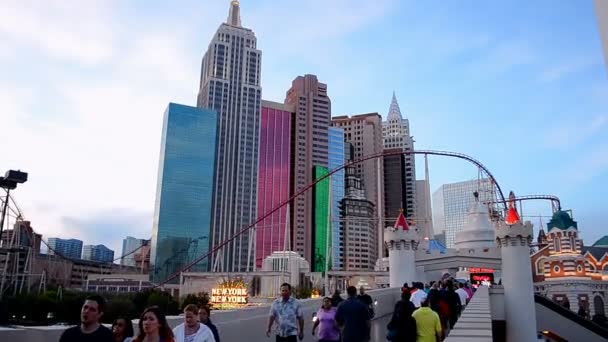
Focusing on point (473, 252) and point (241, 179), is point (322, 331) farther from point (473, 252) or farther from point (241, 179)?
point (241, 179)

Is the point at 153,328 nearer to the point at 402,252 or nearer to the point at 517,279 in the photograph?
the point at 402,252

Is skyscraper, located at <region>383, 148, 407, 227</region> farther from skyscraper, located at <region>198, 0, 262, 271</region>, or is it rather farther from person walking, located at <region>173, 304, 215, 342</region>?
person walking, located at <region>173, 304, 215, 342</region>

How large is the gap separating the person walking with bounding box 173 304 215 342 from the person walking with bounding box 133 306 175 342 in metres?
0.61

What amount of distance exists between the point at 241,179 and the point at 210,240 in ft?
64.5

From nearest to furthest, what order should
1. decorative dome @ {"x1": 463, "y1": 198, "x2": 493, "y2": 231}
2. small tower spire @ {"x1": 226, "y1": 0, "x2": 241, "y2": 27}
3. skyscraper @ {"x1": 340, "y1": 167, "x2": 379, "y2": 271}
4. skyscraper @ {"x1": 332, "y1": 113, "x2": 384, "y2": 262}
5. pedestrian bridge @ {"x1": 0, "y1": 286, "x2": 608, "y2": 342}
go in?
pedestrian bridge @ {"x1": 0, "y1": 286, "x2": 608, "y2": 342} < decorative dome @ {"x1": 463, "y1": 198, "x2": 493, "y2": 231} < skyscraper @ {"x1": 340, "y1": 167, "x2": 379, "y2": 271} < small tower spire @ {"x1": 226, "y1": 0, "x2": 241, "y2": 27} < skyscraper @ {"x1": 332, "y1": 113, "x2": 384, "y2": 262}

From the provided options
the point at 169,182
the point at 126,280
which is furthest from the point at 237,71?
the point at 126,280

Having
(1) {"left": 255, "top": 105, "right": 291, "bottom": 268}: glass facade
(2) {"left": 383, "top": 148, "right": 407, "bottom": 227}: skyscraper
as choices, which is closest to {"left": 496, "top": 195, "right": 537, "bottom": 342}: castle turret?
(1) {"left": 255, "top": 105, "right": 291, "bottom": 268}: glass facade

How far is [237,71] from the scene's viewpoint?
151625 millimetres

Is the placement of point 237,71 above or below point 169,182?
above

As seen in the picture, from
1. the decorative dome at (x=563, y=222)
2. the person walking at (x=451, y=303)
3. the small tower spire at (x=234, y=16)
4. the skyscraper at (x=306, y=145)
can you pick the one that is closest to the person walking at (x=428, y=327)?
the person walking at (x=451, y=303)

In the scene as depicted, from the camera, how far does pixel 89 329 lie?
502 centimetres

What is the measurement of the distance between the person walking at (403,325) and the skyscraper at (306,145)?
135 meters

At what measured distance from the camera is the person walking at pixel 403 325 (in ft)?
29.0

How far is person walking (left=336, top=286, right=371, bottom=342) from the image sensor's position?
28.7 feet
